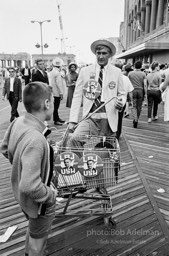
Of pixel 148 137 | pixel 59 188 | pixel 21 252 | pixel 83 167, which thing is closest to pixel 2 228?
pixel 21 252

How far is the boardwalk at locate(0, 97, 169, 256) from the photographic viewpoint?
2.65 m

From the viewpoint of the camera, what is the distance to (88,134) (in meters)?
3.22

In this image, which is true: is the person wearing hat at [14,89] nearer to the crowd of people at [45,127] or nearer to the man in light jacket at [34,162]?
the crowd of people at [45,127]

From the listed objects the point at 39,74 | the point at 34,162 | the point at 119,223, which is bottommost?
the point at 119,223

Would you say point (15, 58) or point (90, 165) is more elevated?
point (15, 58)

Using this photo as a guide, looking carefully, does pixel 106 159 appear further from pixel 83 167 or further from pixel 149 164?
pixel 149 164

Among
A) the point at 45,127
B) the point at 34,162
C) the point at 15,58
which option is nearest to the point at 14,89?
the point at 45,127

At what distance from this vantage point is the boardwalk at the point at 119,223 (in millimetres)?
2646

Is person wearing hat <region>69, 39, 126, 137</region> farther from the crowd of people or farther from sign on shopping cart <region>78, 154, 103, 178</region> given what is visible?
sign on shopping cart <region>78, 154, 103, 178</region>

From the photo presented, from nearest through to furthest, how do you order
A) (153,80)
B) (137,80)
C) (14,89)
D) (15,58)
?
(137,80)
(153,80)
(14,89)
(15,58)

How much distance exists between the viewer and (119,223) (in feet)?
10.0

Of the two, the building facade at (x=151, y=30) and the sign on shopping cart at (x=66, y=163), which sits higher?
the building facade at (x=151, y=30)

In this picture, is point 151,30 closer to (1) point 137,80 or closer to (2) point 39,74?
(1) point 137,80

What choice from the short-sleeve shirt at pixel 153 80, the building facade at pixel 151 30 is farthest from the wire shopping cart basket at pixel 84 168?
the building facade at pixel 151 30
